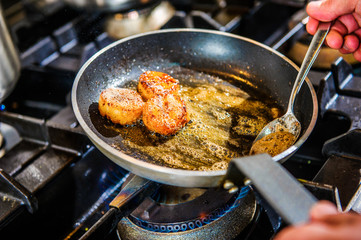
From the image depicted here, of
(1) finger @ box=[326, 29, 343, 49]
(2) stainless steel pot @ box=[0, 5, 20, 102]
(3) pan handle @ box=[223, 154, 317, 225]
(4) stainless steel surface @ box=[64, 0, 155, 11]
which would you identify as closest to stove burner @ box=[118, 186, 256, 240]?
(3) pan handle @ box=[223, 154, 317, 225]

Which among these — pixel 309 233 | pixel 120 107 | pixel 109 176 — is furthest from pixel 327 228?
pixel 109 176

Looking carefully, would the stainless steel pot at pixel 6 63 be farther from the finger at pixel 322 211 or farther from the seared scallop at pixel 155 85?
the finger at pixel 322 211

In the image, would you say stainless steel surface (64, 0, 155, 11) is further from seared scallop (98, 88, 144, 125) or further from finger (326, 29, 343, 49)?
finger (326, 29, 343, 49)

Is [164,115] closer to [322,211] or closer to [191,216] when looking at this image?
[191,216]

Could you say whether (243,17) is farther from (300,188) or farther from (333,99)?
(300,188)

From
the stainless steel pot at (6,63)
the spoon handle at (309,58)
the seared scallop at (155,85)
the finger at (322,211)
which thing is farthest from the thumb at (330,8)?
the stainless steel pot at (6,63)

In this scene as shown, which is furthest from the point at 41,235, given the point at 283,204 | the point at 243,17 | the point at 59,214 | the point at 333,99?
the point at 243,17
